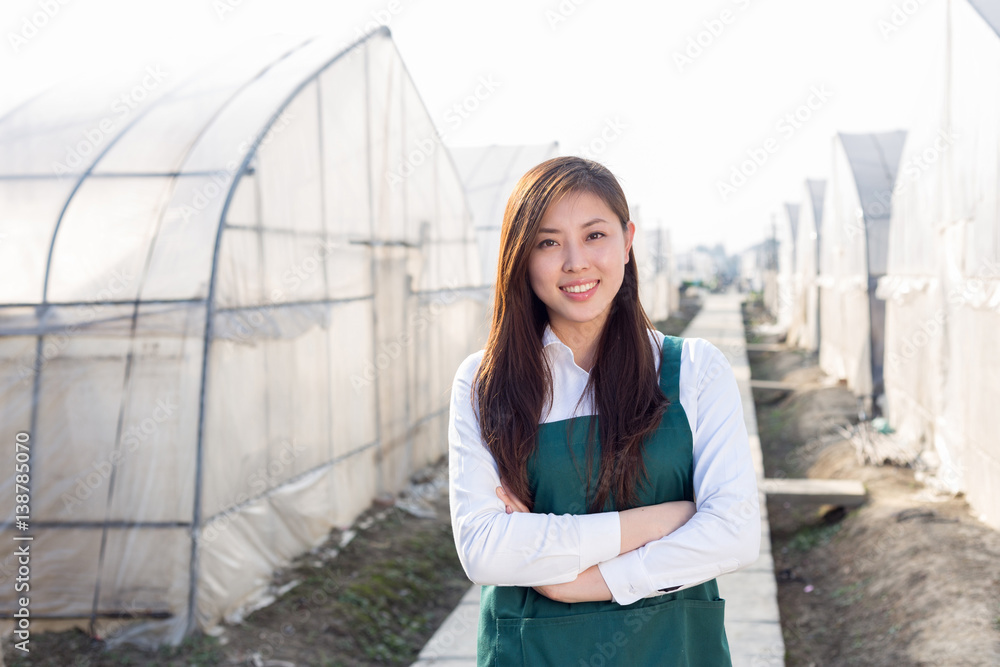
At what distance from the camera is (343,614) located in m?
5.58

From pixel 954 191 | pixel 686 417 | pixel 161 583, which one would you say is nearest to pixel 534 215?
pixel 686 417

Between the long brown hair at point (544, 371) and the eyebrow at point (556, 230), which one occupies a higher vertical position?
the eyebrow at point (556, 230)

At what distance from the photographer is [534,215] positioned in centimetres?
182

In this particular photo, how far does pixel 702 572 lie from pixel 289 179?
5539 mm

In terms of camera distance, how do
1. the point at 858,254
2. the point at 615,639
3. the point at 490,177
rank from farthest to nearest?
the point at 490,177, the point at 858,254, the point at 615,639

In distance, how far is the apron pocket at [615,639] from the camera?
172cm

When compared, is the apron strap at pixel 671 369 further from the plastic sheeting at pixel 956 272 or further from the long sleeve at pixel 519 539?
the plastic sheeting at pixel 956 272

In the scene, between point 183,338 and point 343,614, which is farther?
point 343,614

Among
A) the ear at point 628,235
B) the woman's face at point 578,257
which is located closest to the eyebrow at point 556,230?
the woman's face at point 578,257

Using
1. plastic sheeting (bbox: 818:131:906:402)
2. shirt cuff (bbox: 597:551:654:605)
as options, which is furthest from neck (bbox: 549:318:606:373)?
plastic sheeting (bbox: 818:131:906:402)

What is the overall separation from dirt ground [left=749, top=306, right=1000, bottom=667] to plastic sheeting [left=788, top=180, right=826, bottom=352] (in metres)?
12.4

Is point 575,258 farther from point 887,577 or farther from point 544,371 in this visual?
point 887,577

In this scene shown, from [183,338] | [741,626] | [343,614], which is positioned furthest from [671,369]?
[343,614]

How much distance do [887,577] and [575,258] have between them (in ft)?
17.0
